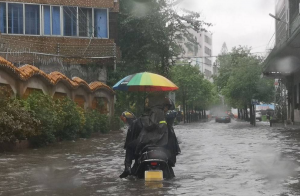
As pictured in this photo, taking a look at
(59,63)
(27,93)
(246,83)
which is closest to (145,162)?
(27,93)

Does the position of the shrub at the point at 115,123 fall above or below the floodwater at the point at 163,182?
above

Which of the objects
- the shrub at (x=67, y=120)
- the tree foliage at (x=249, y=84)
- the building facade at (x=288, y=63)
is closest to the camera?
the shrub at (x=67, y=120)

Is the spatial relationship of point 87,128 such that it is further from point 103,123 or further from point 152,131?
point 152,131

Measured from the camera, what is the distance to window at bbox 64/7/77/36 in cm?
3375

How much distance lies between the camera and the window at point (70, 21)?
111 feet

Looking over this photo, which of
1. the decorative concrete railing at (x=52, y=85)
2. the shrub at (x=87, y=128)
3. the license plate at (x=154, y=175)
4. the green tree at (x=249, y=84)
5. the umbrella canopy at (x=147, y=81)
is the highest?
the green tree at (x=249, y=84)

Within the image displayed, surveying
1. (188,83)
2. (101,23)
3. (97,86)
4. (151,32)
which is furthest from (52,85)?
(188,83)

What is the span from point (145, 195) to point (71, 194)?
1161 millimetres

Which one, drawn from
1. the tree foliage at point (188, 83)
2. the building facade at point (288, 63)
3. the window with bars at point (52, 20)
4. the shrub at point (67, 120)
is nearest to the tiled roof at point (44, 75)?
the shrub at point (67, 120)

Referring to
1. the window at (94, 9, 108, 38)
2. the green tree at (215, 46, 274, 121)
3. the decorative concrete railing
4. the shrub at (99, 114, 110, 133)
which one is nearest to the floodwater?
the decorative concrete railing

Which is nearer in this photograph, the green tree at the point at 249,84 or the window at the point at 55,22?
the window at the point at 55,22

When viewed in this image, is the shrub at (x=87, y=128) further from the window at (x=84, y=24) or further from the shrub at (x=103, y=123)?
the window at (x=84, y=24)

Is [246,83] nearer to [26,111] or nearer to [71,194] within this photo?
[26,111]

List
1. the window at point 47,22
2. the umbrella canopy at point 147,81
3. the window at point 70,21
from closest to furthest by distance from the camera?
1. the umbrella canopy at point 147,81
2. the window at point 47,22
3. the window at point 70,21
